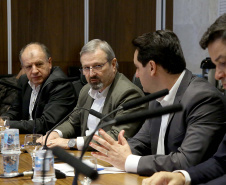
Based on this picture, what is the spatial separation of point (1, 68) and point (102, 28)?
1770mm

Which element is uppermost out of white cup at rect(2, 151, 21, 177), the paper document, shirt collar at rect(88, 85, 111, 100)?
shirt collar at rect(88, 85, 111, 100)

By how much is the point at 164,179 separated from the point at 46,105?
2236 millimetres

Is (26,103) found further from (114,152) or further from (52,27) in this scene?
(52,27)

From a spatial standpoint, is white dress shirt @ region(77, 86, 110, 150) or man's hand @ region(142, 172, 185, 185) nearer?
man's hand @ region(142, 172, 185, 185)

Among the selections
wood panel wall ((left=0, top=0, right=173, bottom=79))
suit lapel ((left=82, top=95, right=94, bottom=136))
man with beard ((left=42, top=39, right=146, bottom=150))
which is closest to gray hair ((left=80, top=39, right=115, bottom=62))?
man with beard ((left=42, top=39, right=146, bottom=150))

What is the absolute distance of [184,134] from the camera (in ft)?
7.16

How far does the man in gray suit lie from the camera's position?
6.61 feet

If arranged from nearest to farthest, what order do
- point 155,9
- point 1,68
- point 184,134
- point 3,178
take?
point 3,178 < point 184,134 < point 1,68 < point 155,9

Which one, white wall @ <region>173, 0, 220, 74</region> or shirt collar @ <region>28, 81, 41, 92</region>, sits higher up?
white wall @ <region>173, 0, 220, 74</region>

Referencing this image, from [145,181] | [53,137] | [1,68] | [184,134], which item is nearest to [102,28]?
[1,68]

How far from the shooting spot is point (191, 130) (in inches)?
81.5

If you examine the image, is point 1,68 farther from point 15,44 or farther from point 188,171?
point 188,171

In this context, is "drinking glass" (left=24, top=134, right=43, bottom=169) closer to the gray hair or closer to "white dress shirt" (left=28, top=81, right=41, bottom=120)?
the gray hair

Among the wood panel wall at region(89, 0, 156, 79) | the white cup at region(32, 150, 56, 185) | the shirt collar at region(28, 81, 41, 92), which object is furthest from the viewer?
the wood panel wall at region(89, 0, 156, 79)
